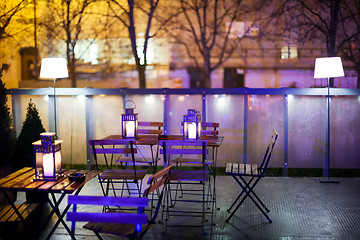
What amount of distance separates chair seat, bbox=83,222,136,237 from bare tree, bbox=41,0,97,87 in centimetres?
514

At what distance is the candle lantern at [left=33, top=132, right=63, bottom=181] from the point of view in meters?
3.84

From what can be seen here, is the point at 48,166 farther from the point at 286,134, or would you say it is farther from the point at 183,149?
the point at 286,134

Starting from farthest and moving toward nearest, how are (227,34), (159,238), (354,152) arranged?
(227,34), (354,152), (159,238)

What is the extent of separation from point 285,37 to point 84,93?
3920mm

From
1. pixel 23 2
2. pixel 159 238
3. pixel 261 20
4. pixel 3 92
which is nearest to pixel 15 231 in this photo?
pixel 159 238

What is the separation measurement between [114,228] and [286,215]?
2584 millimetres

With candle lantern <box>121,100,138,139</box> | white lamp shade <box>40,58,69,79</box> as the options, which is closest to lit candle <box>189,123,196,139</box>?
candle lantern <box>121,100,138,139</box>

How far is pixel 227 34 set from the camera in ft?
25.6

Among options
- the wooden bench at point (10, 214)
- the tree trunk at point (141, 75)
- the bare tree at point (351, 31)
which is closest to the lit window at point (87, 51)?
the tree trunk at point (141, 75)

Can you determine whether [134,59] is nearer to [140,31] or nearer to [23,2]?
[140,31]

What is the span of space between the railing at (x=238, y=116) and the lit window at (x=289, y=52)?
29.9 inches

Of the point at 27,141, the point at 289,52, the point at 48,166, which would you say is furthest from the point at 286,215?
the point at 27,141

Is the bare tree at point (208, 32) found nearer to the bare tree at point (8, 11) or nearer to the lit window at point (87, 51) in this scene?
the lit window at point (87, 51)

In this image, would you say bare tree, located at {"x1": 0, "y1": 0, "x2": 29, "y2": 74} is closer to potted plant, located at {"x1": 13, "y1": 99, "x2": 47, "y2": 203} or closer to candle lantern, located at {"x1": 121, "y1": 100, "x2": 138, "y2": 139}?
potted plant, located at {"x1": 13, "y1": 99, "x2": 47, "y2": 203}
